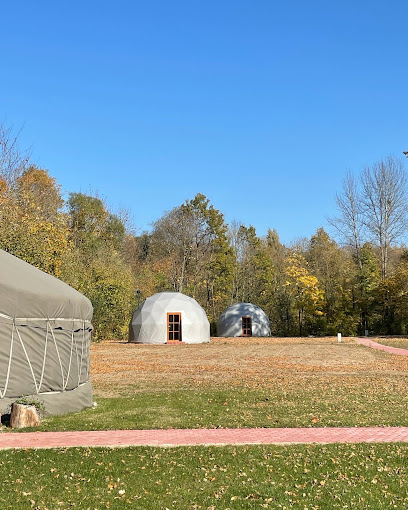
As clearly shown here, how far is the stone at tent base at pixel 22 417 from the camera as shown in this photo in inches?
323

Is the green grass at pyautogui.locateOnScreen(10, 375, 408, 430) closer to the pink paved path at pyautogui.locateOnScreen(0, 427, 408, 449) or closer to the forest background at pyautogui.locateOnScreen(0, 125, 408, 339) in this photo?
the pink paved path at pyautogui.locateOnScreen(0, 427, 408, 449)

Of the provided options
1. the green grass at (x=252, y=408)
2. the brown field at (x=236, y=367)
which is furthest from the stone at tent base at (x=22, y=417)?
the brown field at (x=236, y=367)

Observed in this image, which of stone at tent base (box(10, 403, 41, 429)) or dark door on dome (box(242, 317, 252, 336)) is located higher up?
dark door on dome (box(242, 317, 252, 336))

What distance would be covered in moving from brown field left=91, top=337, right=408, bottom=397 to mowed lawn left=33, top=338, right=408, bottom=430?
1.1 inches

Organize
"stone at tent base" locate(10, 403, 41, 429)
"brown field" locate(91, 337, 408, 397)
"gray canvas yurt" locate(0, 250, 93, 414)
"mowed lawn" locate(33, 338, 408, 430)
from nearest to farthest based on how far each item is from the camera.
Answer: "stone at tent base" locate(10, 403, 41, 429), "mowed lawn" locate(33, 338, 408, 430), "gray canvas yurt" locate(0, 250, 93, 414), "brown field" locate(91, 337, 408, 397)

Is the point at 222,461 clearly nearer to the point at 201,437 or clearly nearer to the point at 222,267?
the point at 201,437

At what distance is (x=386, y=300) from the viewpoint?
121 ft

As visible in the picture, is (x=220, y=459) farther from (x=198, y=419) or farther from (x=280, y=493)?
(x=198, y=419)

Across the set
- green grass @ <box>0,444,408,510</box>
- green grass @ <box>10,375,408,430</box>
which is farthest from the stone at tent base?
green grass @ <box>0,444,408,510</box>

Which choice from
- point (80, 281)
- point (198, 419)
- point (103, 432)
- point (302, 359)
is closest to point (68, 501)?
point (103, 432)

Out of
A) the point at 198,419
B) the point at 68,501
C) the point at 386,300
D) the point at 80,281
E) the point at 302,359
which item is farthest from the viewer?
the point at 386,300

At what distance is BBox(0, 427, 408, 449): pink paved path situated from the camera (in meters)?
7.23

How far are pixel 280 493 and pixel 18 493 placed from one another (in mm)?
2667

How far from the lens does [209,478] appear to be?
18.8 ft
